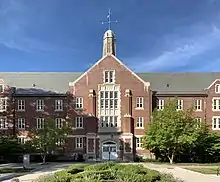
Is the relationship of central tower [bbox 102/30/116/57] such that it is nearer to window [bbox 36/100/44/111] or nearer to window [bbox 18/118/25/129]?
window [bbox 36/100/44/111]

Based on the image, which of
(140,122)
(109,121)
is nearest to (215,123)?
(140,122)

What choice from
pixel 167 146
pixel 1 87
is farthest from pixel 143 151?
pixel 1 87

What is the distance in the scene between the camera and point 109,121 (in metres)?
59.2

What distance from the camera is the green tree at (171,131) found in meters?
51.4

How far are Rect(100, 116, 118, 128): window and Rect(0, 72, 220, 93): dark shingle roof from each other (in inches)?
312

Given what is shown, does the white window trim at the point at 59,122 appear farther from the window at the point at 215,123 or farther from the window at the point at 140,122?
the window at the point at 215,123

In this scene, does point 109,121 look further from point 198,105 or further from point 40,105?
point 198,105

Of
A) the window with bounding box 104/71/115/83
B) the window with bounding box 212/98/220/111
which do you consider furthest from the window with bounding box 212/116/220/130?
the window with bounding box 104/71/115/83

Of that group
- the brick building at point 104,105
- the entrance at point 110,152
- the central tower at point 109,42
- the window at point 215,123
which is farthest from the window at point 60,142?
the window at point 215,123

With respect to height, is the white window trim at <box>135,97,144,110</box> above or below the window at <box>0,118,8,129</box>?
above

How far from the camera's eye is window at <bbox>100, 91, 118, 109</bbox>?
196 feet

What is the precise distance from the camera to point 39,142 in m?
52.1

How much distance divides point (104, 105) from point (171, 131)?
12.4 metres

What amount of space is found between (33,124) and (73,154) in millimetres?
7953
